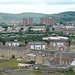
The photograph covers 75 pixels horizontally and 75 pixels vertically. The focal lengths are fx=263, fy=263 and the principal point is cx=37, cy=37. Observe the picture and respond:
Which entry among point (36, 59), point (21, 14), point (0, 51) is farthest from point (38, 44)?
point (21, 14)

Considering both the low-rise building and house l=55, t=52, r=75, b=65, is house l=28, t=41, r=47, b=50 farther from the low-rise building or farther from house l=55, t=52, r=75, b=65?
house l=55, t=52, r=75, b=65

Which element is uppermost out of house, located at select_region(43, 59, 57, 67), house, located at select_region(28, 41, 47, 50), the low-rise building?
house, located at select_region(43, 59, 57, 67)

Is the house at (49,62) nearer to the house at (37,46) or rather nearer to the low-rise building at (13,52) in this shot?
the low-rise building at (13,52)

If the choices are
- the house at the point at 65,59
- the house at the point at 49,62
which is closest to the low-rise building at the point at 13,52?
the house at the point at 49,62

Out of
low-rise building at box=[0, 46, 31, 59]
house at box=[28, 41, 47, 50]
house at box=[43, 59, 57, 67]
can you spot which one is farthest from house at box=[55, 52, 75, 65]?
house at box=[28, 41, 47, 50]

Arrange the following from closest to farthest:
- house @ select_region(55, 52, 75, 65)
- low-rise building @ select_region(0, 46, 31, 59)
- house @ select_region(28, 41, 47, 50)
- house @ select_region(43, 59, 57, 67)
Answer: house @ select_region(43, 59, 57, 67) → house @ select_region(55, 52, 75, 65) → low-rise building @ select_region(0, 46, 31, 59) → house @ select_region(28, 41, 47, 50)

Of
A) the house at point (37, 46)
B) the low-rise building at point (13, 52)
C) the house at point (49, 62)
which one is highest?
the house at point (49, 62)

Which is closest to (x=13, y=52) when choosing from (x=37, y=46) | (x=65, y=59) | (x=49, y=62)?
(x=37, y=46)

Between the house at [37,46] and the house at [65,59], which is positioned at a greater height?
the house at [65,59]

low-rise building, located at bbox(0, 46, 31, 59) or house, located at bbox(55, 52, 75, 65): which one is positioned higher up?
house, located at bbox(55, 52, 75, 65)

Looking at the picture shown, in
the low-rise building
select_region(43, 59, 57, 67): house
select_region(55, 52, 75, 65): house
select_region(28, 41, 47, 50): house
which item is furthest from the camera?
select_region(28, 41, 47, 50): house

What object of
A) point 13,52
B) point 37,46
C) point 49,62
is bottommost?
point 37,46

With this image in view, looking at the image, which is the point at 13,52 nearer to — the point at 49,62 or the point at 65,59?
the point at 49,62
